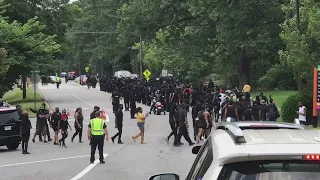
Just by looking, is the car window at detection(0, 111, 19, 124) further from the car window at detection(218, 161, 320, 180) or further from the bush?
the car window at detection(218, 161, 320, 180)

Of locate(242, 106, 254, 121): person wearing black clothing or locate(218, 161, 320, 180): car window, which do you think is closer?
locate(218, 161, 320, 180): car window

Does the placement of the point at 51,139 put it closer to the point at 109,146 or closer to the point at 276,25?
the point at 109,146

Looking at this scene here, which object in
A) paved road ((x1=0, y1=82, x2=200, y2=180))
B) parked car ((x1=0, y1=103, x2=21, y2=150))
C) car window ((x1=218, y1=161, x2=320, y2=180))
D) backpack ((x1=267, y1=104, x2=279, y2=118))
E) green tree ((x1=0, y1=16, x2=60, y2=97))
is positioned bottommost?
paved road ((x1=0, y1=82, x2=200, y2=180))

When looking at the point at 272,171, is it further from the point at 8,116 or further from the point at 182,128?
the point at 8,116

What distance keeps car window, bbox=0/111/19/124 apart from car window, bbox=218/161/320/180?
18.9 meters

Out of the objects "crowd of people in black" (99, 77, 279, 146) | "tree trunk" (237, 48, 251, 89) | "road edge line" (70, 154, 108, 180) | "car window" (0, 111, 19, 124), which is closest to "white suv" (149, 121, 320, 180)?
"crowd of people in black" (99, 77, 279, 146)

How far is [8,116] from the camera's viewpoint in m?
21.5

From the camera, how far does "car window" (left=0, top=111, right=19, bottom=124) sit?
2123 centimetres

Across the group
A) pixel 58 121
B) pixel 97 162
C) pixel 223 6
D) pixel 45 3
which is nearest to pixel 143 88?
pixel 223 6

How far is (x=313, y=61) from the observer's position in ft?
79.9

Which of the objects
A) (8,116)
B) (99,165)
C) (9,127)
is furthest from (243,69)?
(99,165)

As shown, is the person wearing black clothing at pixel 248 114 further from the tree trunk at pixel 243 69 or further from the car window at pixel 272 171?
the tree trunk at pixel 243 69

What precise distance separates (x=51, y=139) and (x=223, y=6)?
52.8 ft

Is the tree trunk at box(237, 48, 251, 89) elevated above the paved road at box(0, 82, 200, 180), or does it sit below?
above
